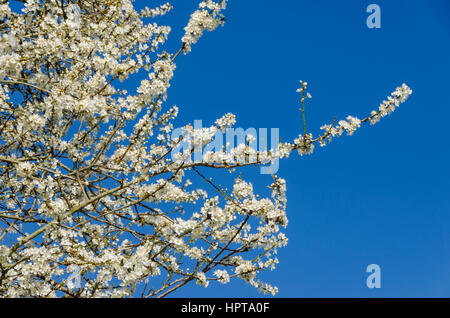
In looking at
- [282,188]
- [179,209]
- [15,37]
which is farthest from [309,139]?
[15,37]

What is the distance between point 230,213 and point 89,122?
2.67 m

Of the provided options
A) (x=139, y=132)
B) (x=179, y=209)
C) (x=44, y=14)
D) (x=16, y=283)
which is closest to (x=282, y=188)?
(x=179, y=209)

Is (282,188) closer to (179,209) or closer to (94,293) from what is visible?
(179,209)

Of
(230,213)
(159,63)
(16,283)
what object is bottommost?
(16,283)

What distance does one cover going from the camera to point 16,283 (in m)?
5.18

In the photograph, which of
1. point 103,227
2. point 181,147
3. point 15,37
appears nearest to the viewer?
point 181,147

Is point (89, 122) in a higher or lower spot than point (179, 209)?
higher

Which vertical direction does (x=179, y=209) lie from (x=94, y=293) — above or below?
above
